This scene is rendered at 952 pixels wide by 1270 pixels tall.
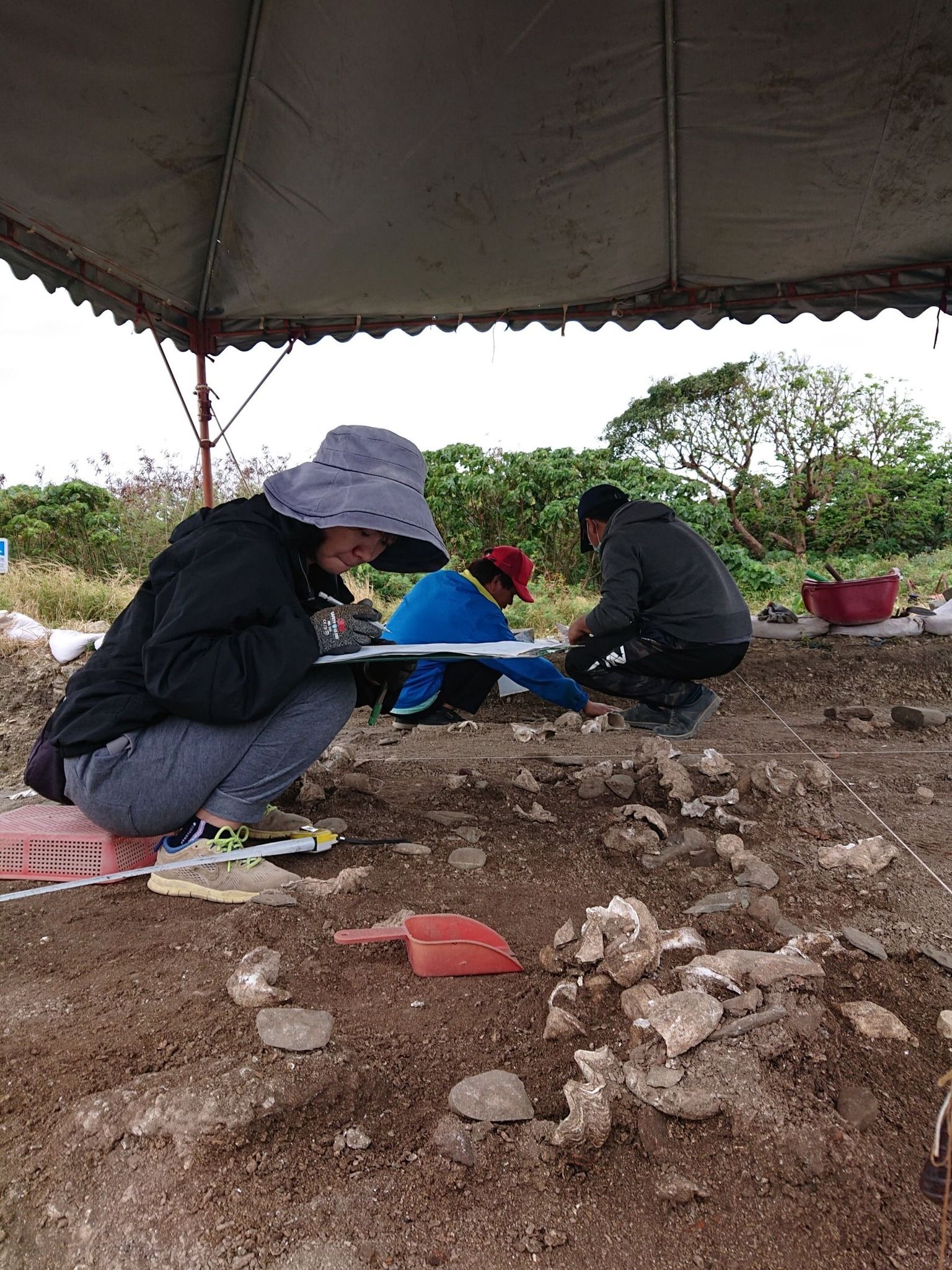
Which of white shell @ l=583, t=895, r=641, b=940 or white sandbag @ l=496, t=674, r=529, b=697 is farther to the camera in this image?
white sandbag @ l=496, t=674, r=529, b=697

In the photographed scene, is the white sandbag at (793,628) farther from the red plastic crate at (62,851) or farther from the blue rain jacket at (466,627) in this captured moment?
the red plastic crate at (62,851)

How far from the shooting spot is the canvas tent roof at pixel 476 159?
2.86 meters

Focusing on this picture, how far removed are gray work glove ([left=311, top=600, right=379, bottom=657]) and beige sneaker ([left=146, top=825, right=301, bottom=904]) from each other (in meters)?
0.58

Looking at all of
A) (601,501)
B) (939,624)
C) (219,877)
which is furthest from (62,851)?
(939,624)

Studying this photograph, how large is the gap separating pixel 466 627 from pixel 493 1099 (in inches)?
113

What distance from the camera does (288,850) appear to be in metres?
2.28

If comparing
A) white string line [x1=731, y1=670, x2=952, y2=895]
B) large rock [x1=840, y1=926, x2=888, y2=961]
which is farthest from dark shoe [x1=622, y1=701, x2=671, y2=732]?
large rock [x1=840, y1=926, x2=888, y2=961]

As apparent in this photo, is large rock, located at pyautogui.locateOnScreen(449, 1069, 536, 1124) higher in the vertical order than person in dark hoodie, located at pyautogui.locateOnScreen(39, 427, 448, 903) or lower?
lower

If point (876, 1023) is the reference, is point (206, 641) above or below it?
above

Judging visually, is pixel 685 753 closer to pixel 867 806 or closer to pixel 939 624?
pixel 867 806

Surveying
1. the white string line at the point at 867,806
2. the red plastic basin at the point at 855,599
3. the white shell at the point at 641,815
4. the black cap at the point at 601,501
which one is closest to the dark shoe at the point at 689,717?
the white string line at the point at 867,806

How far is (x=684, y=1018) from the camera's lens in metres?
1.39

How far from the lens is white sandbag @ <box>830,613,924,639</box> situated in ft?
18.2

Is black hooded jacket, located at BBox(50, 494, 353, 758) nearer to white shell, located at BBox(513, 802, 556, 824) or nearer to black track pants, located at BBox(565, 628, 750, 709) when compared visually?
white shell, located at BBox(513, 802, 556, 824)
